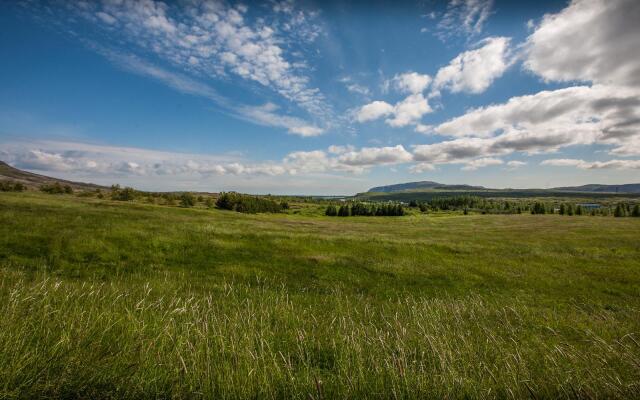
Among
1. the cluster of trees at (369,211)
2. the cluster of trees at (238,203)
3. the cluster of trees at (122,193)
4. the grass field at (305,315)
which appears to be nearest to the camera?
the grass field at (305,315)

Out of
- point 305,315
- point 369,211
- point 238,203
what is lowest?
point 369,211

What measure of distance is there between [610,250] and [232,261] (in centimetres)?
4155

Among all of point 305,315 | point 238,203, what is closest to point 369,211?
point 238,203

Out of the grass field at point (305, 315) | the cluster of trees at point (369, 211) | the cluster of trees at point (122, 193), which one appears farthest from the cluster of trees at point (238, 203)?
the grass field at point (305, 315)

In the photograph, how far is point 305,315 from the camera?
26.1 ft

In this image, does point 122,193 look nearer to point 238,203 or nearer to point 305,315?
point 238,203

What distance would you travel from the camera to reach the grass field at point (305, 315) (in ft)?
12.1

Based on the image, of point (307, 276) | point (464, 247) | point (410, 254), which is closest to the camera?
point (307, 276)

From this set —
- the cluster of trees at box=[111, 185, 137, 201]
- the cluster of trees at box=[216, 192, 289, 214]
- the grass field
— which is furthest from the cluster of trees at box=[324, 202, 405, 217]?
the grass field

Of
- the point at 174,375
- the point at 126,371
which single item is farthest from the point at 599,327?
the point at 126,371

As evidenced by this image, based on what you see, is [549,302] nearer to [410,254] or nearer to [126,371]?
[410,254]

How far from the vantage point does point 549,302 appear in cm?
1487

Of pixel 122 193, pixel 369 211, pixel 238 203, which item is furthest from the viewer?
pixel 369 211

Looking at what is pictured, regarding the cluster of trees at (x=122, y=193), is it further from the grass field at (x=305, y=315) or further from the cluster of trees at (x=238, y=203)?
the grass field at (x=305, y=315)
